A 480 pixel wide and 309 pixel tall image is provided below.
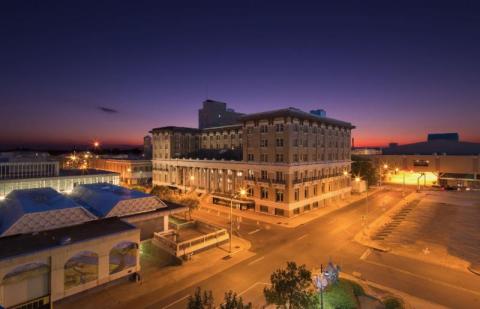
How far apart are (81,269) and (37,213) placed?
7.41m

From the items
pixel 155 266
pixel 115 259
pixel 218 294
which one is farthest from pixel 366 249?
pixel 115 259

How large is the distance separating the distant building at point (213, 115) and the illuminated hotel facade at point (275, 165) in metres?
16.2

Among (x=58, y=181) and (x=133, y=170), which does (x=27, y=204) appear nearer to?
(x=58, y=181)

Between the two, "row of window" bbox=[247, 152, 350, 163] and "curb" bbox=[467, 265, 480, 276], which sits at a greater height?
"row of window" bbox=[247, 152, 350, 163]

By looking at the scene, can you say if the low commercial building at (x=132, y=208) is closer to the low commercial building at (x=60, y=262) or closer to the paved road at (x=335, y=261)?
the low commercial building at (x=60, y=262)

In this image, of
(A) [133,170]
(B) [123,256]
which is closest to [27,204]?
(B) [123,256]

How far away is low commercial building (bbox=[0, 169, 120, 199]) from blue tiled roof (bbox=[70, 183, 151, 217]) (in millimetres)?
11218

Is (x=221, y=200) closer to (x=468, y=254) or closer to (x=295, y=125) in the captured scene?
(x=295, y=125)

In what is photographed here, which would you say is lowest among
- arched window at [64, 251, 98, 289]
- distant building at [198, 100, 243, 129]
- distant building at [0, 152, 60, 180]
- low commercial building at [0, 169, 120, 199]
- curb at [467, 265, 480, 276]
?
curb at [467, 265, 480, 276]

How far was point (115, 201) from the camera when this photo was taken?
32594 mm

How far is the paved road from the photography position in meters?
23.2

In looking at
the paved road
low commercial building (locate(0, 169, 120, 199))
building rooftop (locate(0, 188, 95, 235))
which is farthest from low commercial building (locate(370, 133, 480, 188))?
building rooftop (locate(0, 188, 95, 235))

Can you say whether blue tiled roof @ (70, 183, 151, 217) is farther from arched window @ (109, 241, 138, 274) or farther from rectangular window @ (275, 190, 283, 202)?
rectangular window @ (275, 190, 283, 202)

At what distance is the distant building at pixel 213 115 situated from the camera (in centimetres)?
9544
